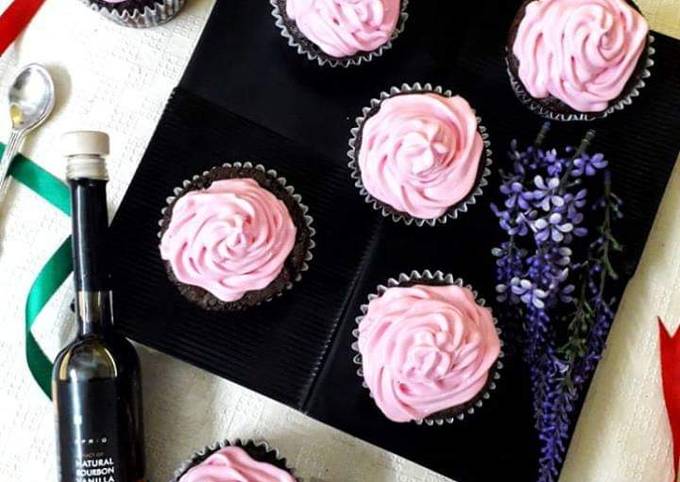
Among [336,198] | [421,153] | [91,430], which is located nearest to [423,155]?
[421,153]

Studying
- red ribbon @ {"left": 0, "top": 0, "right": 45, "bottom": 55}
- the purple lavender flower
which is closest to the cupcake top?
red ribbon @ {"left": 0, "top": 0, "right": 45, "bottom": 55}

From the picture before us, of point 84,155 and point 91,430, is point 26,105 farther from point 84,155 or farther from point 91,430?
point 91,430

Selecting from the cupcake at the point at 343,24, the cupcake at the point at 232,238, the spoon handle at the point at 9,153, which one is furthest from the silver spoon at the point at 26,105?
the cupcake at the point at 343,24

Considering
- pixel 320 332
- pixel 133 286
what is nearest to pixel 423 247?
pixel 320 332

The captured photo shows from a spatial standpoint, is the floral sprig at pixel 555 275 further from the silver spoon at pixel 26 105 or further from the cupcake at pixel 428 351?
the silver spoon at pixel 26 105

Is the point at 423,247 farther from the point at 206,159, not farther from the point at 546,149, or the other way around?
the point at 206,159

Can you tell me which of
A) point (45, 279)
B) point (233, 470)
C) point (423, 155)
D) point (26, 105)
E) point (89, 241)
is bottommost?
point (233, 470)

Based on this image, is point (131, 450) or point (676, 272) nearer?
point (131, 450)
